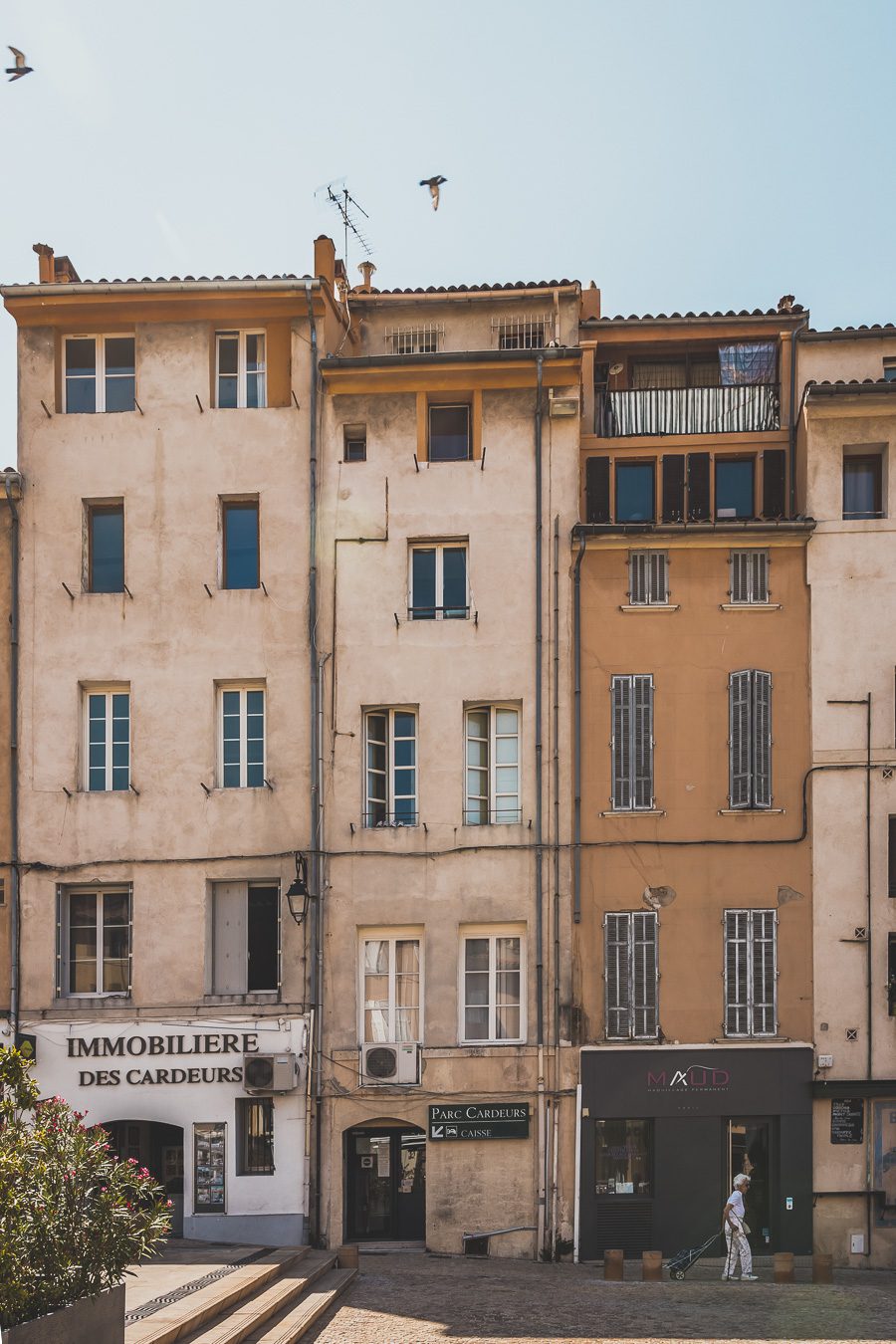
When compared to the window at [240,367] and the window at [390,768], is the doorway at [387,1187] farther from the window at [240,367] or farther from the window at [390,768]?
the window at [240,367]

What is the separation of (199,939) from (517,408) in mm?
10713

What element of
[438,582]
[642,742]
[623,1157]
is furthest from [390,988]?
[438,582]

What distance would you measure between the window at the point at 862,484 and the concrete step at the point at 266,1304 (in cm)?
1519

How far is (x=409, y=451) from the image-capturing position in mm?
29062

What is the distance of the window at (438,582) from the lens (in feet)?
94.3

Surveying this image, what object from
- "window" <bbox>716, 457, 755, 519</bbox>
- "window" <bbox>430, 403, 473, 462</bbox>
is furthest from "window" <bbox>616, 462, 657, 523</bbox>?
"window" <bbox>430, 403, 473, 462</bbox>

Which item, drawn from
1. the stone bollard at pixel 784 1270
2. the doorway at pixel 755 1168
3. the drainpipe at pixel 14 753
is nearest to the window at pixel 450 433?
the drainpipe at pixel 14 753

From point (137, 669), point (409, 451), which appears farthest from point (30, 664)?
point (409, 451)

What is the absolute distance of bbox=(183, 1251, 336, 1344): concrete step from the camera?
18.6 m

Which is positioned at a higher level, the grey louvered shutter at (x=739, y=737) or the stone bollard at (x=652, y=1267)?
the grey louvered shutter at (x=739, y=737)

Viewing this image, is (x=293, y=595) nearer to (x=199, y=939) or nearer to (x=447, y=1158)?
(x=199, y=939)

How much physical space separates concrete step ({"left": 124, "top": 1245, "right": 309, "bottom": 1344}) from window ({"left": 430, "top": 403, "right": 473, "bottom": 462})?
45.0ft

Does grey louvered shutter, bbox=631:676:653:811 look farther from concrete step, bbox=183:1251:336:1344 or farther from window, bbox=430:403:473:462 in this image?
concrete step, bbox=183:1251:336:1344

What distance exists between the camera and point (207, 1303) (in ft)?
64.1
